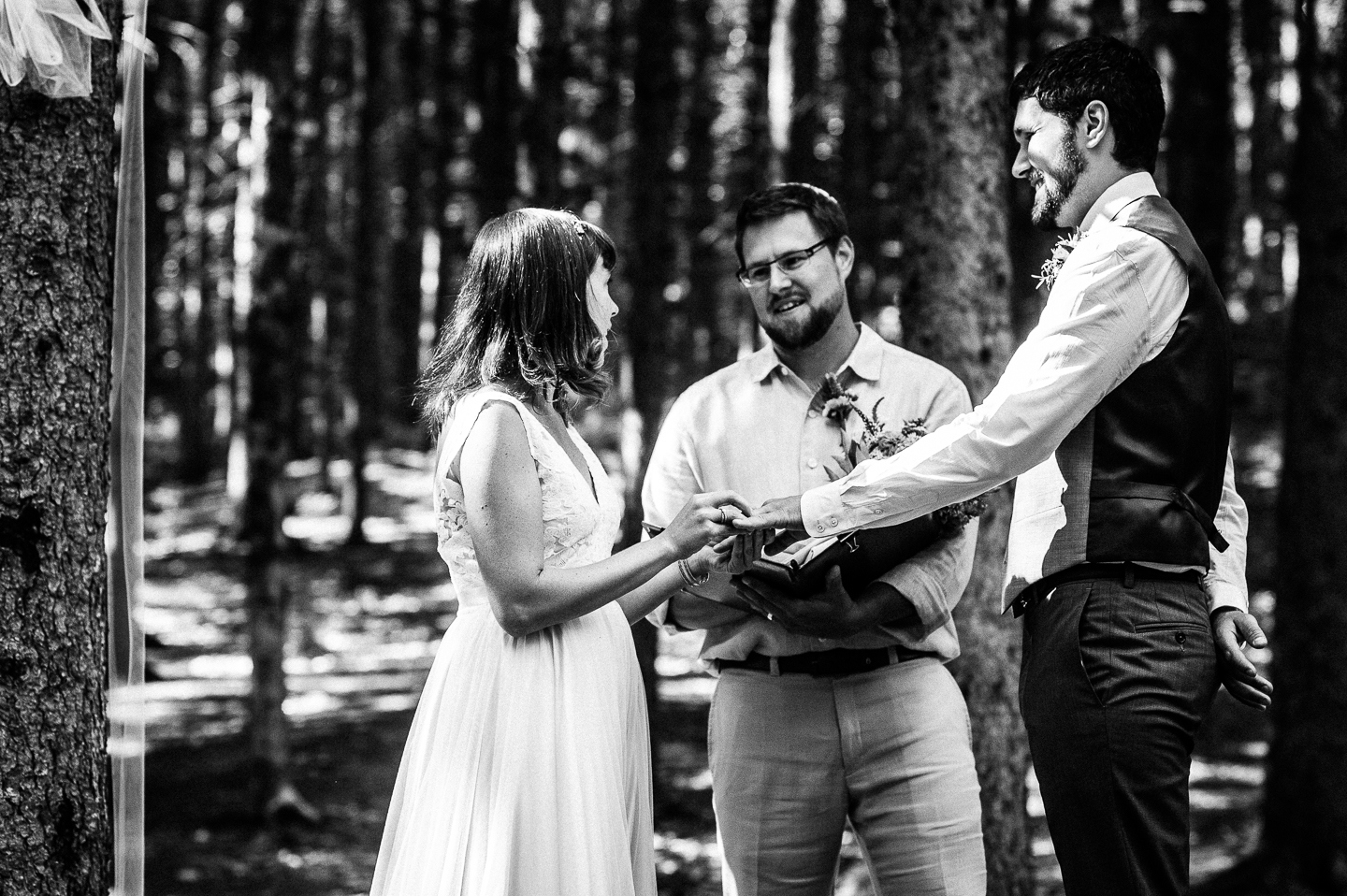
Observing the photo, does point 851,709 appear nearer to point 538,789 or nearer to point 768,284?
point 538,789

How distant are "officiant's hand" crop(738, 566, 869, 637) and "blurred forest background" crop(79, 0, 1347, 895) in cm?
96

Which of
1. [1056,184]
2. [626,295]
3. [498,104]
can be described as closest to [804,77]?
[626,295]

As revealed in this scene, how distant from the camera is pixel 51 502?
353 cm

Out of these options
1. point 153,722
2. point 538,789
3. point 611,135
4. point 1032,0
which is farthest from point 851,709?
point 611,135

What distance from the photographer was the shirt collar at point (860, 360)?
4121mm

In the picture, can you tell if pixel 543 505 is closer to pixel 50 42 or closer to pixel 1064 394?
A: pixel 1064 394

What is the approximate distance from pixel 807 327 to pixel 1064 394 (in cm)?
123

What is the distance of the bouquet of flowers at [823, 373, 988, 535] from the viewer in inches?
146

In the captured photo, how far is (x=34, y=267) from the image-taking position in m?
3.55

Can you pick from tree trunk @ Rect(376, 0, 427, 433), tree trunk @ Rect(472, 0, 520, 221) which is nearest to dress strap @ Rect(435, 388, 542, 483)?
tree trunk @ Rect(472, 0, 520, 221)

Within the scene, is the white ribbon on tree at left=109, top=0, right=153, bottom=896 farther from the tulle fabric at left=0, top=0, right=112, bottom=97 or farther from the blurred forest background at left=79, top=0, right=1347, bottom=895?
the blurred forest background at left=79, top=0, right=1347, bottom=895

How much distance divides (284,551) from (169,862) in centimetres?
214

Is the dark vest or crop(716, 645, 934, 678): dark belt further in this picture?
crop(716, 645, 934, 678): dark belt

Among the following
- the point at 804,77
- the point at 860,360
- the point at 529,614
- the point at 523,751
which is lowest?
the point at 523,751
